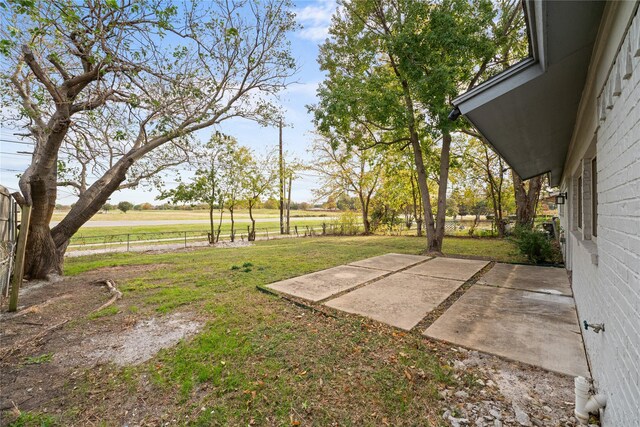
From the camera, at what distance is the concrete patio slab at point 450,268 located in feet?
19.2

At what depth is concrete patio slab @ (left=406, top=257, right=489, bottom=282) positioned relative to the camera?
5.85 meters

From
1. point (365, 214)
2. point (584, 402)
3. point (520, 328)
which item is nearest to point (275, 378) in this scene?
point (584, 402)

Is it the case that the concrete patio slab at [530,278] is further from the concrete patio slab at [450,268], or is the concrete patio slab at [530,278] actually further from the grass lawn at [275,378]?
the grass lawn at [275,378]

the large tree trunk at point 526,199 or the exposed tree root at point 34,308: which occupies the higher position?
the large tree trunk at point 526,199

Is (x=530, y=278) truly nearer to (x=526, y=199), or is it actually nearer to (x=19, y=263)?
(x=526, y=199)

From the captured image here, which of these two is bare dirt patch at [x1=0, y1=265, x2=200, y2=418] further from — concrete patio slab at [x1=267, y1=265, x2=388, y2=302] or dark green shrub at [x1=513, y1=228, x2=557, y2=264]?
dark green shrub at [x1=513, y1=228, x2=557, y2=264]

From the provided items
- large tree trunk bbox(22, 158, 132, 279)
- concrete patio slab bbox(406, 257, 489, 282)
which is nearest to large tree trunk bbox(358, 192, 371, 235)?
concrete patio slab bbox(406, 257, 489, 282)

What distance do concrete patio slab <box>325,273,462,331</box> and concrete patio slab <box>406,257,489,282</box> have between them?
1.55 ft

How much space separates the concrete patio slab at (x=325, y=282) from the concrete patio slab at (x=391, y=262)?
440 mm

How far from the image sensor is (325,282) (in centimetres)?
540

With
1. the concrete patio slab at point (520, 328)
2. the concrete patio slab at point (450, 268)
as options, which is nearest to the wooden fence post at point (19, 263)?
the concrete patio slab at point (520, 328)

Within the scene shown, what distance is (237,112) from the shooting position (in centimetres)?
775

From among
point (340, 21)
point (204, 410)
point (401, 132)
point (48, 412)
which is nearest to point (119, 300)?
point (48, 412)

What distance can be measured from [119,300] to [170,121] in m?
3.83
